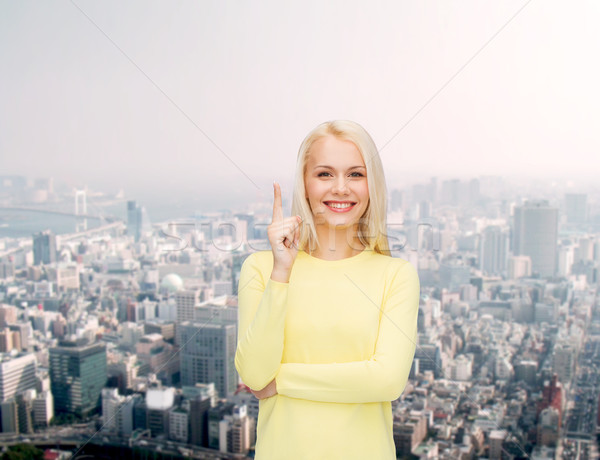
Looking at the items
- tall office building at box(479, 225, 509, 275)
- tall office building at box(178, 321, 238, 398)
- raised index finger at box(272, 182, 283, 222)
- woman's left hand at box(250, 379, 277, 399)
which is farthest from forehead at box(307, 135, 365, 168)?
tall office building at box(479, 225, 509, 275)

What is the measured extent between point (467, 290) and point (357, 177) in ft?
14.2

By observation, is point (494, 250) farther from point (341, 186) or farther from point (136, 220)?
point (341, 186)

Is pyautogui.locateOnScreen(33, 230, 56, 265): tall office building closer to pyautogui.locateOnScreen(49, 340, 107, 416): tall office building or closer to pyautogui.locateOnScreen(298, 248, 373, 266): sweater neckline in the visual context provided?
pyautogui.locateOnScreen(49, 340, 107, 416): tall office building

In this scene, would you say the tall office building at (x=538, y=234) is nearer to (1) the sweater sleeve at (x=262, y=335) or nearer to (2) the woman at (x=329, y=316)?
(2) the woman at (x=329, y=316)

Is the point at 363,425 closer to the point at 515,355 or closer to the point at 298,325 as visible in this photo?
the point at 298,325

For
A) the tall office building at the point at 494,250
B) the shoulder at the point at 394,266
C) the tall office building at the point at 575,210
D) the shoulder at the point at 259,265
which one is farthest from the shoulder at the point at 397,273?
the tall office building at the point at 575,210

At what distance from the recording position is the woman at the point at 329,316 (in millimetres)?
992

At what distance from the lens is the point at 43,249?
20.0 ft

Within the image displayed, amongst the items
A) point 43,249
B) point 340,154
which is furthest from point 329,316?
point 43,249

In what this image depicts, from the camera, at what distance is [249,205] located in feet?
15.4

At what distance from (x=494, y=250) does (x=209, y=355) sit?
2.92 m

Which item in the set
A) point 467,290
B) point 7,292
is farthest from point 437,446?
point 7,292

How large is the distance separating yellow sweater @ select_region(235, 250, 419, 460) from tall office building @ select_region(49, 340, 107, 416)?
491 cm

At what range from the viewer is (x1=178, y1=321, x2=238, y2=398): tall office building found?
5000mm
